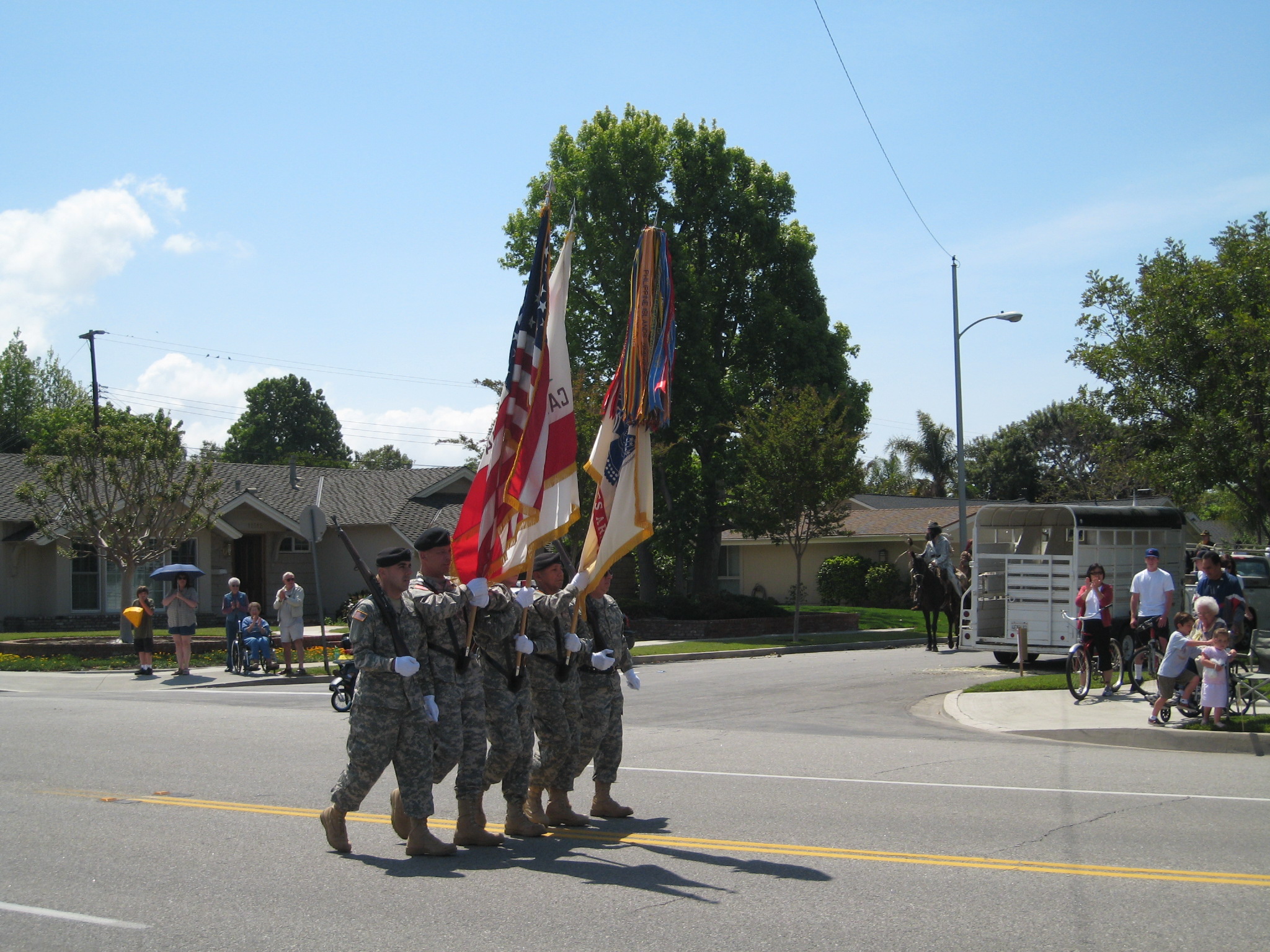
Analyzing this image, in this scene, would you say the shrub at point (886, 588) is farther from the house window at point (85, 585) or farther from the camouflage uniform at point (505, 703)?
the camouflage uniform at point (505, 703)

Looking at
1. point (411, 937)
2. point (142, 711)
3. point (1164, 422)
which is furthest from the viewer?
point (1164, 422)

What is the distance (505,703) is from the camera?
24.5ft

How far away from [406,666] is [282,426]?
284 ft

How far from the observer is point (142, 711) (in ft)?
49.9

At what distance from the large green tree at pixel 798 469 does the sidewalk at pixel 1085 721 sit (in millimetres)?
10237

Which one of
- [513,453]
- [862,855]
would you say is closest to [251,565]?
[513,453]

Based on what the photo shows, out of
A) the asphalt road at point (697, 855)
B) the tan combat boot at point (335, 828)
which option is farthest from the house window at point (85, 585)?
the tan combat boot at point (335, 828)

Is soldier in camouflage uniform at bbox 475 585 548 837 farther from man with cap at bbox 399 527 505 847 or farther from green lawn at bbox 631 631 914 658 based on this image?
A: green lawn at bbox 631 631 914 658

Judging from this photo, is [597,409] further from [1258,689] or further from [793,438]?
[1258,689]

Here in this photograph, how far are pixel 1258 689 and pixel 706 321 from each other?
72.9 ft

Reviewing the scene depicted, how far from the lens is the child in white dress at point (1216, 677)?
1177 cm

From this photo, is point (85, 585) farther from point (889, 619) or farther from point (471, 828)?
point (471, 828)

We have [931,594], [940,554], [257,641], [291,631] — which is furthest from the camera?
[931,594]

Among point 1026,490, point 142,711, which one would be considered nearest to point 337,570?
point 142,711
